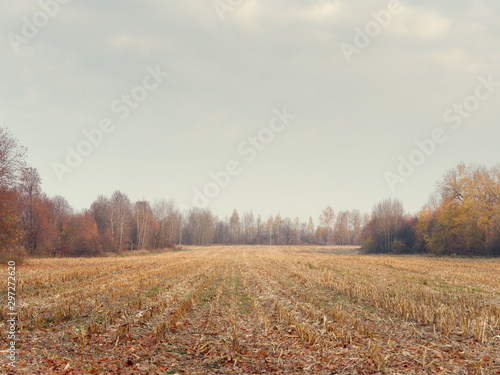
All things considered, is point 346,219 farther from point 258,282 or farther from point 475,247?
point 258,282

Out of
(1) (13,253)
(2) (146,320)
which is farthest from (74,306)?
(1) (13,253)

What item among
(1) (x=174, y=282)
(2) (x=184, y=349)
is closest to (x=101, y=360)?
(2) (x=184, y=349)

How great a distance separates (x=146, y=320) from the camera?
10.2 m

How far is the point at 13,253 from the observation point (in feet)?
93.3

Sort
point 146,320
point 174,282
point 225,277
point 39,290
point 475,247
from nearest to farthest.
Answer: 1. point 146,320
2. point 39,290
3. point 174,282
4. point 225,277
5. point 475,247

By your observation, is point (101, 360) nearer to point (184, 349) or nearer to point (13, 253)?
point (184, 349)

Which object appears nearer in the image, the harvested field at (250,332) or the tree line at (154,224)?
the harvested field at (250,332)

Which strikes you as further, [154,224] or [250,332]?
[154,224]

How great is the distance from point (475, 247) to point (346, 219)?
8856 cm

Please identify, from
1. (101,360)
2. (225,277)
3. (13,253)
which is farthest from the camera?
(13,253)

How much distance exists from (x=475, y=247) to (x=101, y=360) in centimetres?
5086

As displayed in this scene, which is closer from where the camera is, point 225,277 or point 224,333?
point 224,333

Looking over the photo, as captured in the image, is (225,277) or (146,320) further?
(225,277)

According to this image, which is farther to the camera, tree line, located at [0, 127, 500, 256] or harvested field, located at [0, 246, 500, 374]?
tree line, located at [0, 127, 500, 256]
